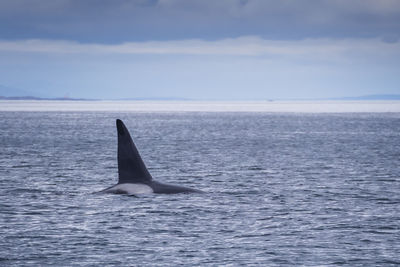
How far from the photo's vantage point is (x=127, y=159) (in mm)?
24750

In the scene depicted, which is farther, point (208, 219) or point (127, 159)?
point (127, 159)

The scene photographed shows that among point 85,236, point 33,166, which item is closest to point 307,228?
point 85,236

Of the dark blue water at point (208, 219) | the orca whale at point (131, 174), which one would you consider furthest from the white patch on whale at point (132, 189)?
the dark blue water at point (208, 219)

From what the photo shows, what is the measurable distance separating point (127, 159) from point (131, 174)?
61cm

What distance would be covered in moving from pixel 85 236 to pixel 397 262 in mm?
7958

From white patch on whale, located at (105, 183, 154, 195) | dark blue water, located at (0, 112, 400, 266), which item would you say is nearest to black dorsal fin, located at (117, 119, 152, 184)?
white patch on whale, located at (105, 183, 154, 195)

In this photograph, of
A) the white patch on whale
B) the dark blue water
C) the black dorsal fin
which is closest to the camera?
the dark blue water

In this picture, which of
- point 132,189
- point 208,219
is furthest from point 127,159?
point 208,219

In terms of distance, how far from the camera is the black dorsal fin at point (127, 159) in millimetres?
24719

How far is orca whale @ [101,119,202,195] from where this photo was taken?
81.1 feet

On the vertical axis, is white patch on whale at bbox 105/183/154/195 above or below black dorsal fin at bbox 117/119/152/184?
below

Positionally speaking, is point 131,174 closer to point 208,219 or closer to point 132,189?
point 132,189

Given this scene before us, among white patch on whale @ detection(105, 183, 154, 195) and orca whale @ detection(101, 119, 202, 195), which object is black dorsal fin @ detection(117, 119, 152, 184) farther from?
white patch on whale @ detection(105, 183, 154, 195)

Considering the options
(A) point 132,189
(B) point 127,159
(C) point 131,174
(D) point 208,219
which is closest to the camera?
(D) point 208,219
